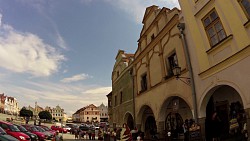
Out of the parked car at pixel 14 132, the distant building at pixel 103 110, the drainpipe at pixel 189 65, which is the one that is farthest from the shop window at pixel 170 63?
the distant building at pixel 103 110

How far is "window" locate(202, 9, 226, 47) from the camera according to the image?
10.8m

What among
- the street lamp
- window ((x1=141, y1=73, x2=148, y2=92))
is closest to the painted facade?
window ((x1=141, y1=73, x2=148, y2=92))

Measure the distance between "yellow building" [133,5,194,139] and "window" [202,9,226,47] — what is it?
270 cm

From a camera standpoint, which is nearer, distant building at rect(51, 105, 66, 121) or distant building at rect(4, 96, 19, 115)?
distant building at rect(4, 96, 19, 115)

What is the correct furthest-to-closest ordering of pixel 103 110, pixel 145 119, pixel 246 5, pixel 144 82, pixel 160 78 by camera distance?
pixel 103 110 < pixel 145 119 < pixel 144 82 < pixel 160 78 < pixel 246 5

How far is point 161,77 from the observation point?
55.5 ft

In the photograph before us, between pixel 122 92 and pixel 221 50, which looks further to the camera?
pixel 122 92

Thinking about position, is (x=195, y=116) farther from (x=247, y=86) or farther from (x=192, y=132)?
(x=247, y=86)

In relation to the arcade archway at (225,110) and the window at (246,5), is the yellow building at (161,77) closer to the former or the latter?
the arcade archway at (225,110)

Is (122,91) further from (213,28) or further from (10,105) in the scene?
(10,105)

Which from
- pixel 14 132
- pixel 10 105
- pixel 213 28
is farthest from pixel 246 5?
pixel 10 105

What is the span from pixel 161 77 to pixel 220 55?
667cm

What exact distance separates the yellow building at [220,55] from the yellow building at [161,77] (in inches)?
48.9

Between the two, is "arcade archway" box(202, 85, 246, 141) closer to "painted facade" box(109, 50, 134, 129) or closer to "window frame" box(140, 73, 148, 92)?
"window frame" box(140, 73, 148, 92)
